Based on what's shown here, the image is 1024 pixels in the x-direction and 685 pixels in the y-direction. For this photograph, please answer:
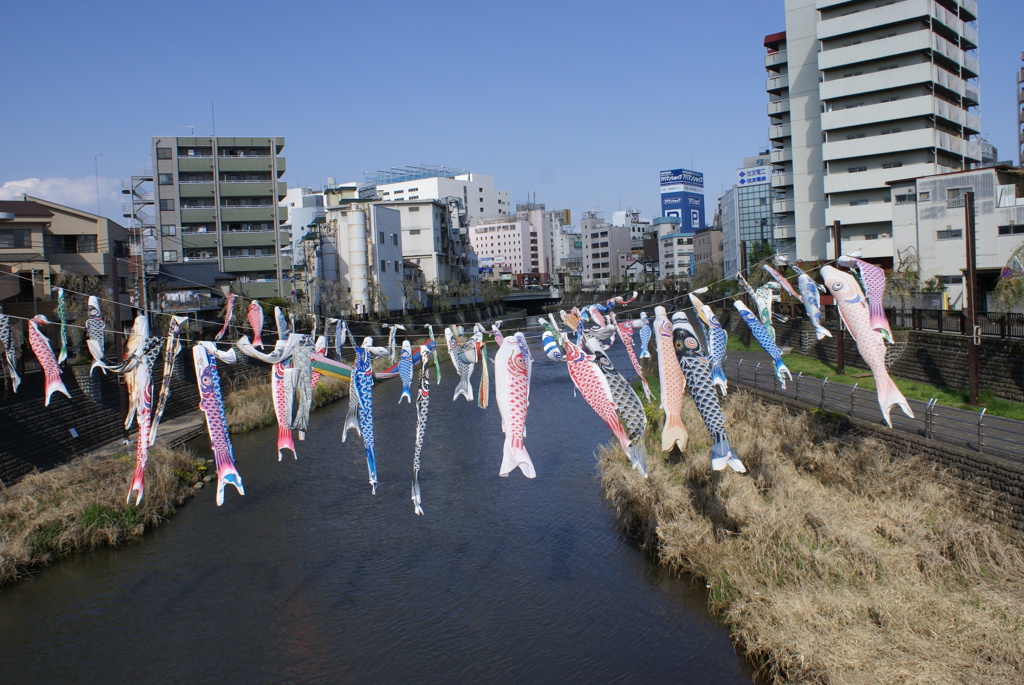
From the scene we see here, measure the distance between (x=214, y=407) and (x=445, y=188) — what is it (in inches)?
4433

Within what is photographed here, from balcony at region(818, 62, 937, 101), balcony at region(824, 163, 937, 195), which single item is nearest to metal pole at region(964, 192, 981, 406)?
balcony at region(824, 163, 937, 195)

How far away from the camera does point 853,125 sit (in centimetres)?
4238

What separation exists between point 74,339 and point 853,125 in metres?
38.7

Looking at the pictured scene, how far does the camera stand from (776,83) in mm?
51531

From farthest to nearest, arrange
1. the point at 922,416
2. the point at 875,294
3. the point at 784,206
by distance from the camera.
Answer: the point at 784,206 < the point at 922,416 < the point at 875,294

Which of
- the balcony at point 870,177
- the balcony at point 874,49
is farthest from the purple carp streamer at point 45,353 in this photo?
the balcony at point 874,49

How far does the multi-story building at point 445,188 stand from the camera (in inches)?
4626

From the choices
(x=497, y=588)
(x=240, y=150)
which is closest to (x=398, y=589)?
(x=497, y=588)

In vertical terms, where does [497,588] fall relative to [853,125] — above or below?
below

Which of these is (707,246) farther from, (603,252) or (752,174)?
(603,252)

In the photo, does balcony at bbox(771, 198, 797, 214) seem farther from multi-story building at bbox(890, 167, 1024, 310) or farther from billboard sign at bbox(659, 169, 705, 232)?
billboard sign at bbox(659, 169, 705, 232)

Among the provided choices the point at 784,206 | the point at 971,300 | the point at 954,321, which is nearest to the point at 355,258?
the point at 784,206

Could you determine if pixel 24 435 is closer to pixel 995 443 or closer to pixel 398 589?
pixel 398 589

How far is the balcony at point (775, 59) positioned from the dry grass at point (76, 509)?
154 feet
